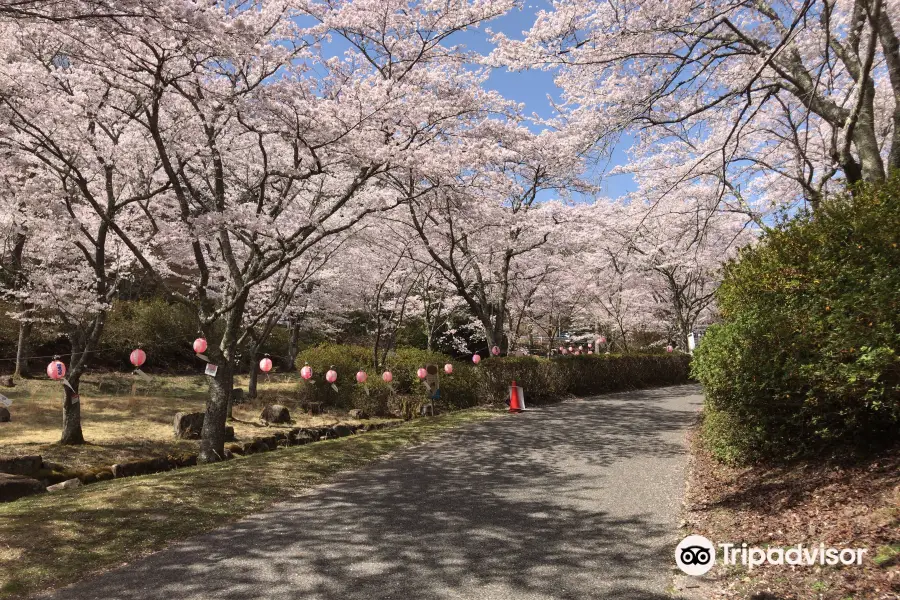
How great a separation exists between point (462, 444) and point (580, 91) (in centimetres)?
681

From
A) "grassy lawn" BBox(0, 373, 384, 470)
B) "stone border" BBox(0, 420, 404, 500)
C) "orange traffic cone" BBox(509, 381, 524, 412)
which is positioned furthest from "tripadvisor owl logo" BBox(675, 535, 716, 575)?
"grassy lawn" BBox(0, 373, 384, 470)

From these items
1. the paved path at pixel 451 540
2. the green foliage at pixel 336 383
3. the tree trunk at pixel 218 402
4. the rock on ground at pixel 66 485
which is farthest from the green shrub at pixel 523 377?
the rock on ground at pixel 66 485

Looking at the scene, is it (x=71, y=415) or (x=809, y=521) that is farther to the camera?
(x=71, y=415)

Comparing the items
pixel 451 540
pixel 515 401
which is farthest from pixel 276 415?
pixel 451 540

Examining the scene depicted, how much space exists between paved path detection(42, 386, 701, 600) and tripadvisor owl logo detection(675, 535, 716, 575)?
4.6 inches

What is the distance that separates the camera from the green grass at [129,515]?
418 cm

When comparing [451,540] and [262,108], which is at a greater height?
[262,108]

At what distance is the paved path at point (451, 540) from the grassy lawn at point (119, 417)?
250 inches

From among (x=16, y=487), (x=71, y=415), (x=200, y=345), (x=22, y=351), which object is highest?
(x=22, y=351)

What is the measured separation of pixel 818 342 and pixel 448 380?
11.2 meters

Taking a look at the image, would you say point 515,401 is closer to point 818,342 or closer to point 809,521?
point 818,342

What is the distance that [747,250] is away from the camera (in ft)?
24.2

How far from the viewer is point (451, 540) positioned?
14.9 ft

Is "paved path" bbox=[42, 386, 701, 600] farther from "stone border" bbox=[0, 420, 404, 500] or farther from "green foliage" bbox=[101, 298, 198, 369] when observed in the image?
"green foliage" bbox=[101, 298, 198, 369]
